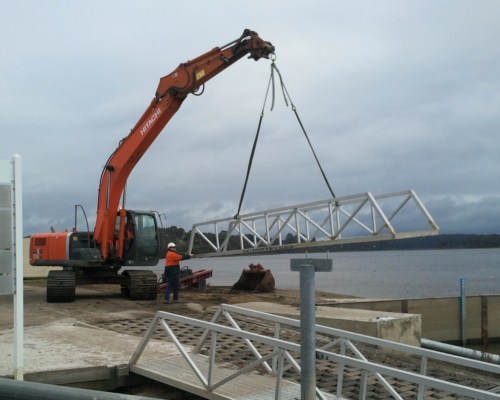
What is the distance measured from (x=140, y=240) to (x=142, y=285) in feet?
4.42

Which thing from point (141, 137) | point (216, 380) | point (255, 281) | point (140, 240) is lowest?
point (255, 281)

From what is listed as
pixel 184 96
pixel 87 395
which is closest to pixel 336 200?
pixel 184 96

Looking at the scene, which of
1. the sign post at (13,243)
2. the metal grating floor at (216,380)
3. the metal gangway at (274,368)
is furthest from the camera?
the metal grating floor at (216,380)

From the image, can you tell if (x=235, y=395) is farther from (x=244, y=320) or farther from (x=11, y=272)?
(x=244, y=320)

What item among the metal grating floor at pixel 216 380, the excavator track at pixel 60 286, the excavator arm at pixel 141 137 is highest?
the excavator arm at pixel 141 137

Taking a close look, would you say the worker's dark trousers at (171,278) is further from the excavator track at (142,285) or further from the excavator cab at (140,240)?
the excavator cab at (140,240)

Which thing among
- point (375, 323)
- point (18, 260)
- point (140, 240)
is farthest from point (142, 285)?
point (18, 260)

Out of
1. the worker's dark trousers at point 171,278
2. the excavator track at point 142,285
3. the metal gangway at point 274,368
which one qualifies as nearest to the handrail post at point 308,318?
the metal gangway at point 274,368

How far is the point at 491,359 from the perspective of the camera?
1596cm

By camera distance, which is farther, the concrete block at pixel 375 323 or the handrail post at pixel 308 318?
the concrete block at pixel 375 323

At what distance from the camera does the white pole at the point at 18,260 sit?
6883 mm

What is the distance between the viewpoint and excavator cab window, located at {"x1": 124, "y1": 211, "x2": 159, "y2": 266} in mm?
17297

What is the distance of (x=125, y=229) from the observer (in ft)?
57.8

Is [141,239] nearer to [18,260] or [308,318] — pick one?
[18,260]
